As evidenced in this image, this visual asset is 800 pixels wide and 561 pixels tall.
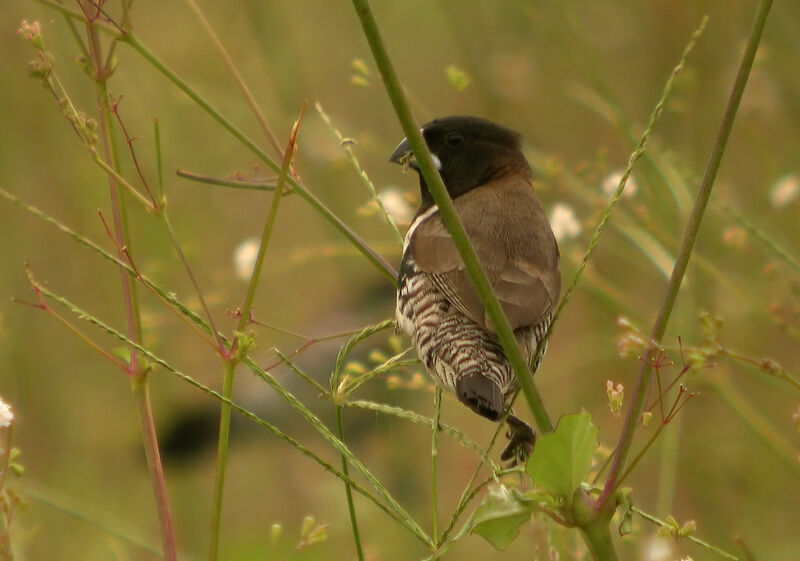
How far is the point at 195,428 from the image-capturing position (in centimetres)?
546

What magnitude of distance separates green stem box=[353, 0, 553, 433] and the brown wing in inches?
46.7

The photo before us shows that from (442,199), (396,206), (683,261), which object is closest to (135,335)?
(442,199)

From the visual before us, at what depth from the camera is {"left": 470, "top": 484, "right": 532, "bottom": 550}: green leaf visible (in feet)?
5.45

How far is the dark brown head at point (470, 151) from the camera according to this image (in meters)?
4.00

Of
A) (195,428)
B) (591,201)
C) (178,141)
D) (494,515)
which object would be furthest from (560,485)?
(178,141)

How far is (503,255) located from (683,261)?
1.66 m

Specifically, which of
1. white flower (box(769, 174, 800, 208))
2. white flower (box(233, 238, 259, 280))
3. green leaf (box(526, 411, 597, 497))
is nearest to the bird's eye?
white flower (box(233, 238, 259, 280))

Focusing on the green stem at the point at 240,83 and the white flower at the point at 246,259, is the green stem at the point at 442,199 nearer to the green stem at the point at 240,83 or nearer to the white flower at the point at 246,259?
the green stem at the point at 240,83

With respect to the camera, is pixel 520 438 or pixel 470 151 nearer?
pixel 520 438

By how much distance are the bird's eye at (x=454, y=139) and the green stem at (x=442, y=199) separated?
2321 mm

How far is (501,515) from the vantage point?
1.65 meters

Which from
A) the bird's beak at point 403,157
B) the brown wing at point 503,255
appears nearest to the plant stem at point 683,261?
the brown wing at point 503,255

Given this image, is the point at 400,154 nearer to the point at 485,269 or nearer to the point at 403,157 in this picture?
the point at 403,157

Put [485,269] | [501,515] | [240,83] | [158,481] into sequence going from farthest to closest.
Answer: [485,269] < [240,83] < [158,481] < [501,515]
